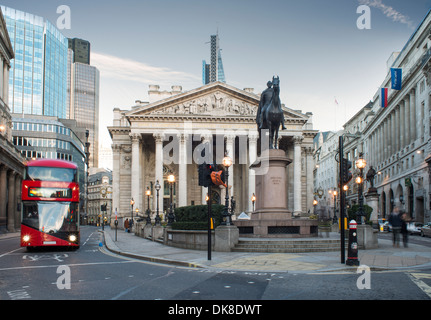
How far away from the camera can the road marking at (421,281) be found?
9.99 metres

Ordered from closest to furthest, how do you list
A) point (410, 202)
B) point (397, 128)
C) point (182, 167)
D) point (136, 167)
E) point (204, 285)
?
point (204, 285) → point (182, 167) → point (136, 167) → point (410, 202) → point (397, 128)

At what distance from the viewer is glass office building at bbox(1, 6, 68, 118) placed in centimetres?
13588

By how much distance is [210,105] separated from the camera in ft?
201

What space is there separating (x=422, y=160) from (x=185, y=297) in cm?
5245

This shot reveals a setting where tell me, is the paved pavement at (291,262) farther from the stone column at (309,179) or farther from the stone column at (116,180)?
the stone column at (309,179)

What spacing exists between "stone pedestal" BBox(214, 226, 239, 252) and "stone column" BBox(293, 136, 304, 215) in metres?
42.4

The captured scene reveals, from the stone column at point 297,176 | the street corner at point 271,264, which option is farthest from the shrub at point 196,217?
the stone column at point 297,176

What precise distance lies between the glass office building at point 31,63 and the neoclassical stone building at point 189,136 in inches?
3396

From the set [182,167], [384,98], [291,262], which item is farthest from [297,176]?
[291,262]

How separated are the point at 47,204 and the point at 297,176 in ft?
148

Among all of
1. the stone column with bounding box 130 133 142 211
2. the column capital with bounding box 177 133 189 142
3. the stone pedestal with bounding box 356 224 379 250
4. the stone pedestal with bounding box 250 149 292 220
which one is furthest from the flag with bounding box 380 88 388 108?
the stone pedestal with bounding box 356 224 379 250

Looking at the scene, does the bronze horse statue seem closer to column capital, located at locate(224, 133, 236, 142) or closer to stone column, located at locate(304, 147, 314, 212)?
column capital, located at locate(224, 133, 236, 142)

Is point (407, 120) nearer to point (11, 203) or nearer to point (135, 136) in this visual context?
point (135, 136)
